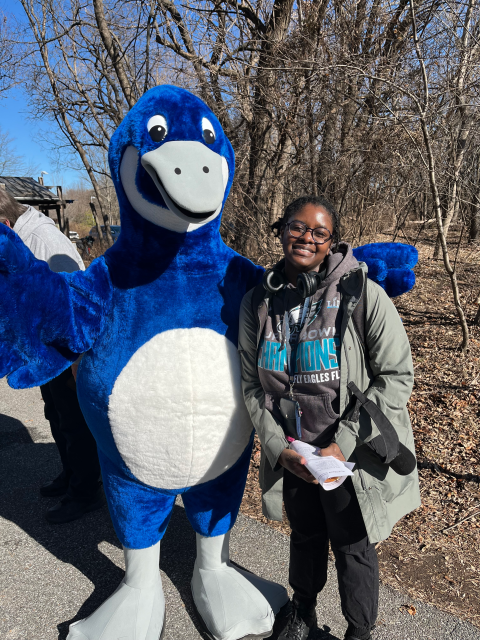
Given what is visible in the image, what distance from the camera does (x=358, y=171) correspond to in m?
5.21

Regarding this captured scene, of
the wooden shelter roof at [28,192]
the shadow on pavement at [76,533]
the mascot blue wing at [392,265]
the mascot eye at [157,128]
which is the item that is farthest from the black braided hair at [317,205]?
the wooden shelter roof at [28,192]

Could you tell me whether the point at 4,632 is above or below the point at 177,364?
below

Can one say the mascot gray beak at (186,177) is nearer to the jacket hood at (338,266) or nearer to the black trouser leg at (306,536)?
the jacket hood at (338,266)

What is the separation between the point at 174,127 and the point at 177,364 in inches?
34.3

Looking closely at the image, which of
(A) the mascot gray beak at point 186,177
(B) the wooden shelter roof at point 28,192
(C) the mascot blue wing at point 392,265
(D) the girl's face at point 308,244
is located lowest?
(C) the mascot blue wing at point 392,265

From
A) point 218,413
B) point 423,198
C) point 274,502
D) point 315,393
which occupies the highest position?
point 423,198

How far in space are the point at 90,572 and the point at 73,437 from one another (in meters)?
0.76

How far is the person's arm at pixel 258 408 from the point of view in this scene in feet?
5.46

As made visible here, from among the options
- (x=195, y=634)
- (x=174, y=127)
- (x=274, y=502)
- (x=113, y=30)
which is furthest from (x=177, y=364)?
(x=113, y=30)

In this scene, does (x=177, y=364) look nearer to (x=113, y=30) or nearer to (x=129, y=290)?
(x=129, y=290)

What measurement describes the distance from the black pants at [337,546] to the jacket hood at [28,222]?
1744 mm

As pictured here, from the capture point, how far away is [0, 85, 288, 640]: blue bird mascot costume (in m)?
1.66

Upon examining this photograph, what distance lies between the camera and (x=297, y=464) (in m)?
1.64

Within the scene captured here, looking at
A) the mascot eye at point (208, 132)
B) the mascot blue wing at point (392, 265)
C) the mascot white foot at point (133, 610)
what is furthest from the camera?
the mascot blue wing at point (392, 265)
